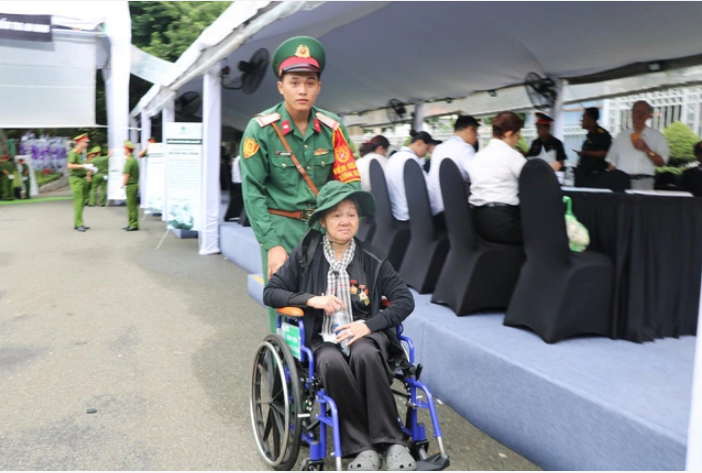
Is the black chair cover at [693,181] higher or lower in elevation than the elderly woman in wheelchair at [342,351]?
higher

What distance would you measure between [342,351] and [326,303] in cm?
24

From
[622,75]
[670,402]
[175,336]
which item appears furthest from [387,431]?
[622,75]

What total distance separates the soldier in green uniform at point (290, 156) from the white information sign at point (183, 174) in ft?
22.5

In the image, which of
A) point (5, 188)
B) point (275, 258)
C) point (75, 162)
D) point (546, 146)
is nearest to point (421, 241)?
point (275, 258)

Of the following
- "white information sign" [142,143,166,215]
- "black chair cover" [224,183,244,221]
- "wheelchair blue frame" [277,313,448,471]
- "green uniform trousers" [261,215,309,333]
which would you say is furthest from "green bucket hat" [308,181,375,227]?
"white information sign" [142,143,166,215]

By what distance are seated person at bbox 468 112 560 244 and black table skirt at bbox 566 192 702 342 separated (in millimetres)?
657

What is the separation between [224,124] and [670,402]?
70.2ft

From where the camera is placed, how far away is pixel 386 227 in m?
6.04

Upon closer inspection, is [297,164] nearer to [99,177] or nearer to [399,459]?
[399,459]

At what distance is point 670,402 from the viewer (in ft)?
9.01

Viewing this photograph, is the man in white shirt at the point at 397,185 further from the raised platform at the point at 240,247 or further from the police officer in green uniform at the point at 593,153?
the police officer in green uniform at the point at 593,153

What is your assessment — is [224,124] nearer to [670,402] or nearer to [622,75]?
[622,75]

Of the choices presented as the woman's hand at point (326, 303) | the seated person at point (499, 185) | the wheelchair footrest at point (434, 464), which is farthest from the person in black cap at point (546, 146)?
the wheelchair footrest at point (434, 464)

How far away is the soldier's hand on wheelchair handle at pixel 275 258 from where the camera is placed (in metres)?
3.19
